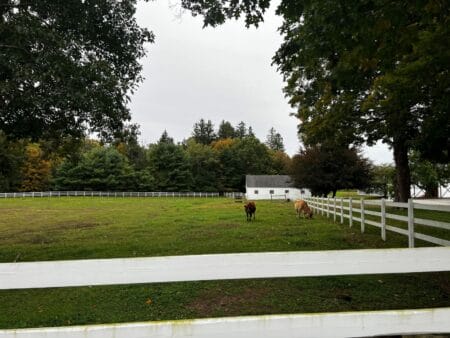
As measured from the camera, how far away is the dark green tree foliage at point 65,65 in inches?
279

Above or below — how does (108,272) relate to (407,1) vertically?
below

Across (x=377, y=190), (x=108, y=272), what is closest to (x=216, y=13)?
(x=108, y=272)

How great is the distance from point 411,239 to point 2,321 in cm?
728

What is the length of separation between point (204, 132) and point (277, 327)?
11462cm

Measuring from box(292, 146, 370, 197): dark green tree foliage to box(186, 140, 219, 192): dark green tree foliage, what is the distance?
36.1 meters

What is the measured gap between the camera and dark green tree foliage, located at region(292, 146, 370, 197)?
3869 centimetres

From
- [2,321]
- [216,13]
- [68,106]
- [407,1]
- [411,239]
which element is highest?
[216,13]

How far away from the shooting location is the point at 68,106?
7.87 meters

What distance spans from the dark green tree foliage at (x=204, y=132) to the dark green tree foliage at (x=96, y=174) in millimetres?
48492

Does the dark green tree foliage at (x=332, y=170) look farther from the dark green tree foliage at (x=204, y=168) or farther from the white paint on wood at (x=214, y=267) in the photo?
the white paint on wood at (x=214, y=267)

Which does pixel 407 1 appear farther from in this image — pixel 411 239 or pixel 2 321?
pixel 2 321

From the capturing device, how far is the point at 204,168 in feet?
255

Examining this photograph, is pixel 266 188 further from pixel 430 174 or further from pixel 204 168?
pixel 430 174

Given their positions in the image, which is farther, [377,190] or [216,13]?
[377,190]
